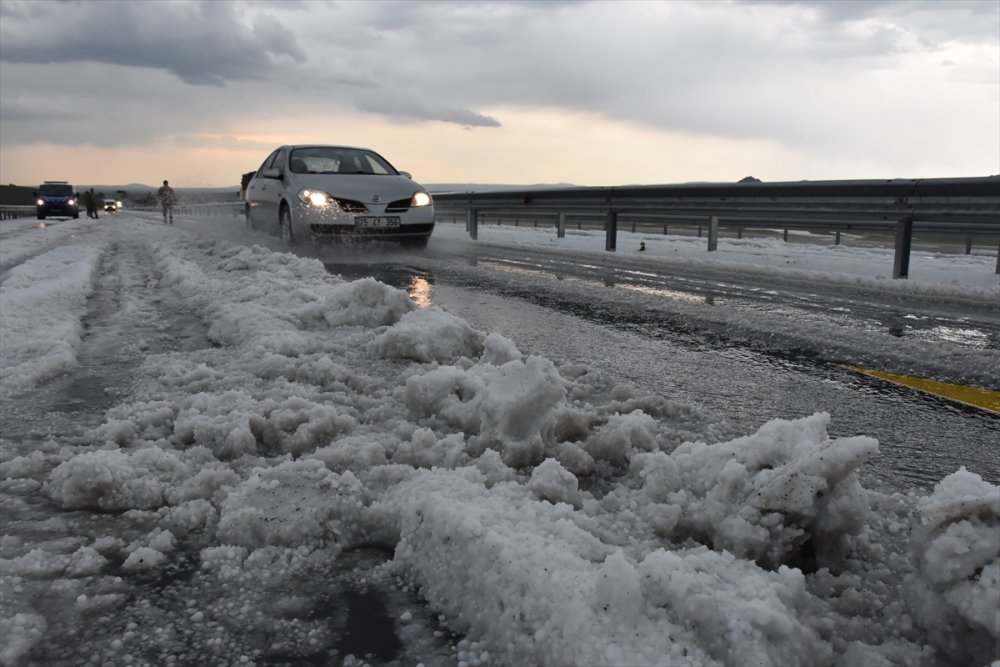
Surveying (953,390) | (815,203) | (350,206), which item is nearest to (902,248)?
(815,203)

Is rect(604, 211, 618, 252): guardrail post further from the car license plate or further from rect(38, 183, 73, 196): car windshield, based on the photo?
rect(38, 183, 73, 196): car windshield

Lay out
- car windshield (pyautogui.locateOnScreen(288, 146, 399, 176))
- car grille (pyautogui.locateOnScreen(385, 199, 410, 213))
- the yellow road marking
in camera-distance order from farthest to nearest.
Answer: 1. car windshield (pyautogui.locateOnScreen(288, 146, 399, 176))
2. car grille (pyautogui.locateOnScreen(385, 199, 410, 213))
3. the yellow road marking

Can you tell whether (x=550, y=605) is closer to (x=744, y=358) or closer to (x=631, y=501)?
(x=631, y=501)

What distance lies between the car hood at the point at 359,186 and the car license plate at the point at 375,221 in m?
0.25

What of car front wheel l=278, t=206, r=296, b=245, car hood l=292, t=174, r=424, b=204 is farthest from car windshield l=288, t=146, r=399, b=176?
car front wheel l=278, t=206, r=296, b=245

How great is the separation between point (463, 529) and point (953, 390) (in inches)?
116

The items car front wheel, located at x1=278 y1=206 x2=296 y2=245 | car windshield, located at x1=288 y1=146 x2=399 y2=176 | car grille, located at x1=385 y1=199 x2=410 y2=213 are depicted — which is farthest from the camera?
car windshield, located at x1=288 y1=146 x2=399 y2=176

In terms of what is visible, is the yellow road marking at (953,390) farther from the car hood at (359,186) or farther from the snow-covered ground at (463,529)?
the car hood at (359,186)

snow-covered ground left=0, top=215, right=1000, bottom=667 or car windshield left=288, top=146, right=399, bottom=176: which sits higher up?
car windshield left=288, top=146, right=399, bottom=176

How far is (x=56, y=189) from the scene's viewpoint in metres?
41.3

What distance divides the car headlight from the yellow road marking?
7530 mm

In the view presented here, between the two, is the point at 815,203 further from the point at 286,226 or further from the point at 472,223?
the point at 472,223

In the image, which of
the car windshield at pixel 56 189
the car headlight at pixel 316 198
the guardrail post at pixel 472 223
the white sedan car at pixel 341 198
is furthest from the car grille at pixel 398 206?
the car windshield at pixel 56 189

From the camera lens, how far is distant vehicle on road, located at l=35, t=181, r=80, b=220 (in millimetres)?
40156
